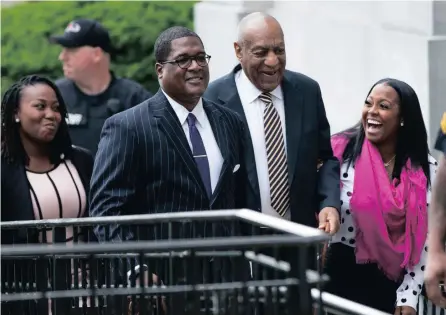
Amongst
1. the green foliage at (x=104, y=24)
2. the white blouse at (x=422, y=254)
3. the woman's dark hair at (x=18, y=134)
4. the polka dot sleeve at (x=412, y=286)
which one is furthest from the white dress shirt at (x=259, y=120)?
the green foliage at (x=104, y=24)

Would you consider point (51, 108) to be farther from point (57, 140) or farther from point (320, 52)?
point (320, 52)

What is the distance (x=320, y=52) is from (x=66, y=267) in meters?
6.00

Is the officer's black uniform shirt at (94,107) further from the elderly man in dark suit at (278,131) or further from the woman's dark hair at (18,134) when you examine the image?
the elderly man in dark suit at (278,131)

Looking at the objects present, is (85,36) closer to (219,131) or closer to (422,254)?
(422,254)

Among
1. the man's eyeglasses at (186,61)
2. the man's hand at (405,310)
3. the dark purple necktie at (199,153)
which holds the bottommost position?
the man's hand at (405,310)

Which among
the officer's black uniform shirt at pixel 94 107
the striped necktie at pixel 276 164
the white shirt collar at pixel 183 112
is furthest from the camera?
the officer's black uniform shirt at pixel 94 107

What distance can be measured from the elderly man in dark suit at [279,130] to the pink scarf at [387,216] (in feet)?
0.58

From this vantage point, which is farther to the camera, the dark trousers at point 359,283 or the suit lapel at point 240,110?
the dark trousers at point 359,283

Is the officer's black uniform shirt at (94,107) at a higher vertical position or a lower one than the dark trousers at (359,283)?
higher

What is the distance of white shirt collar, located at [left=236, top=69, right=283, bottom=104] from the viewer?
7.57 m

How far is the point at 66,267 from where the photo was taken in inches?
230

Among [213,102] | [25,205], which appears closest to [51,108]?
[25,205]

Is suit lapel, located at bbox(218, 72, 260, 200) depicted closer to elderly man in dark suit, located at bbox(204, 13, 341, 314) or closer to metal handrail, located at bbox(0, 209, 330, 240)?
elderly man in dark suit, located at bbox(204, 13, 341, 314)

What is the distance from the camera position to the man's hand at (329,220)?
721cm
